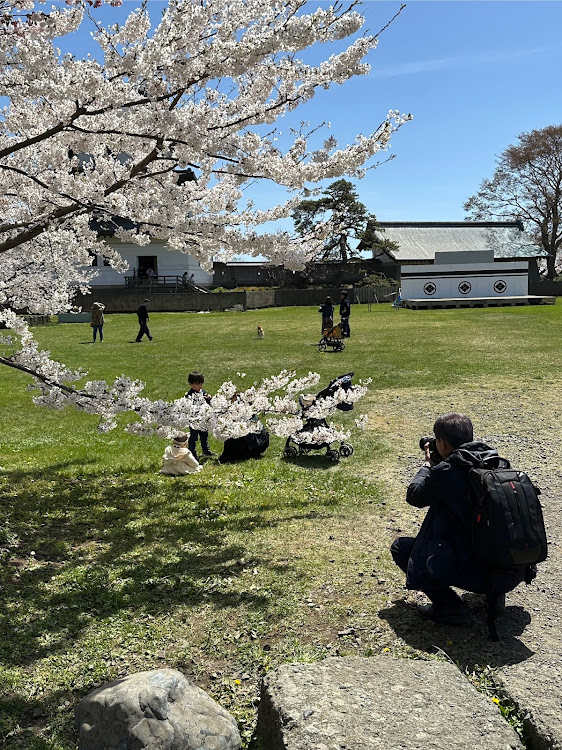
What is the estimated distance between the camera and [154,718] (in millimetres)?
3379

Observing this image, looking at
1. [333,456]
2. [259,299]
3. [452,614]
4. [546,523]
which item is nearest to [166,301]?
[259,299]

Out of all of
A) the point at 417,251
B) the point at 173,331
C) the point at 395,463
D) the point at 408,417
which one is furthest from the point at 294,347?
the point at 417,251

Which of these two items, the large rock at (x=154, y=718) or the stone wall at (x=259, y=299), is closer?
A: the large rock at (x=154, y=718)

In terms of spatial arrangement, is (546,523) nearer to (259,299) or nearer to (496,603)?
(496,603)

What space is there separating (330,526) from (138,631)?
2775 millimetres

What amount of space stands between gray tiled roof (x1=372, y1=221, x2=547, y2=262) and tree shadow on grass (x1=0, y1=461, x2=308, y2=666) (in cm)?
5903

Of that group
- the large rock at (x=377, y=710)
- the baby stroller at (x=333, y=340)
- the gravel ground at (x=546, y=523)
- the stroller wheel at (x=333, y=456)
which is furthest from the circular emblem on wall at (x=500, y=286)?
the large rock at (x=377, y=710)

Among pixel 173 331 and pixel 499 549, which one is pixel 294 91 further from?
pixel 173 331

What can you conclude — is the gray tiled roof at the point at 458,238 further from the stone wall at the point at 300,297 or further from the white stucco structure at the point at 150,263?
the white stucco structure at the point at 150,263

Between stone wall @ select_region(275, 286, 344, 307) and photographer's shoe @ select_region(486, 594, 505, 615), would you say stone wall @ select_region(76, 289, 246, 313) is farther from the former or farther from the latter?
photographer's shoe @ select_region(486, 594, 505, 615)

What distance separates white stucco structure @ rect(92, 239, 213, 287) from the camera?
55.6m

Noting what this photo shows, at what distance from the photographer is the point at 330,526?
7.19 m

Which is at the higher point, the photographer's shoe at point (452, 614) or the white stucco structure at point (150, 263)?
the white stucco structure at point (150, 263)

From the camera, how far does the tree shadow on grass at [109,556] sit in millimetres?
5328
